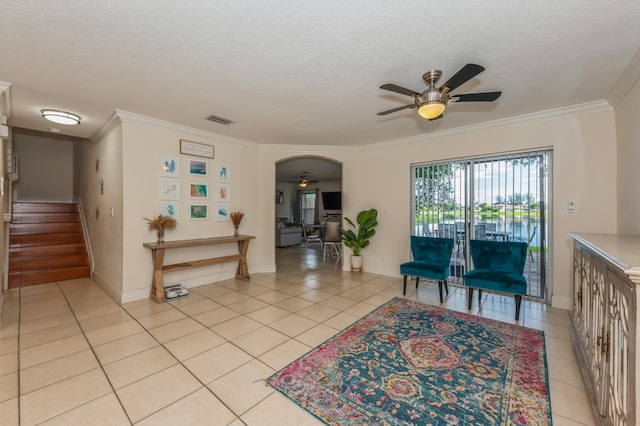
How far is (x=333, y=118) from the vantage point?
3777mm

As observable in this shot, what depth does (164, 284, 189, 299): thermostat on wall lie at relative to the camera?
3798 millimetres

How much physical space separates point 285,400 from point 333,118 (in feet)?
10.8

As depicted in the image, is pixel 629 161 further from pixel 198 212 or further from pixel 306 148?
pixel 198 212

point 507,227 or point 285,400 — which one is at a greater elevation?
point 507,227

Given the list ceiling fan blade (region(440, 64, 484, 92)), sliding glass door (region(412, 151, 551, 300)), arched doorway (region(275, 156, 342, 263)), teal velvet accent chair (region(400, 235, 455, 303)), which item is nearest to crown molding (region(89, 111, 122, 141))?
ceiling fan blade (region(440, 64, 484, 92))

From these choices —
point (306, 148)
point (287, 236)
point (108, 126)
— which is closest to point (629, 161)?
point (306, 148)

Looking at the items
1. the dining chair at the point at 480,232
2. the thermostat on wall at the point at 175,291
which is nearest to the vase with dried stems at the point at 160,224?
the thermostat on wall at the point at 175,291

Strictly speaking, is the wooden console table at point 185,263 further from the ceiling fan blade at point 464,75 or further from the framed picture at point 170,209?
the ceiling fan blade at point 464,75

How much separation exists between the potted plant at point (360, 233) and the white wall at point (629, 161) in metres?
3.13

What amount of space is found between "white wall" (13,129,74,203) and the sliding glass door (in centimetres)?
867

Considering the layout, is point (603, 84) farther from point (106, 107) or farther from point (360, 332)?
point (106, 107)

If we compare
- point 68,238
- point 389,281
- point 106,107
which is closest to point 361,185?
point 389,281

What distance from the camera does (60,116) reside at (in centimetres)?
348

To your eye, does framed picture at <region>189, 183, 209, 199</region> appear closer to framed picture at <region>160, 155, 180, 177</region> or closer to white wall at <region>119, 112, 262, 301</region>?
white wall at <region>119, 112, 262, 301</region>
